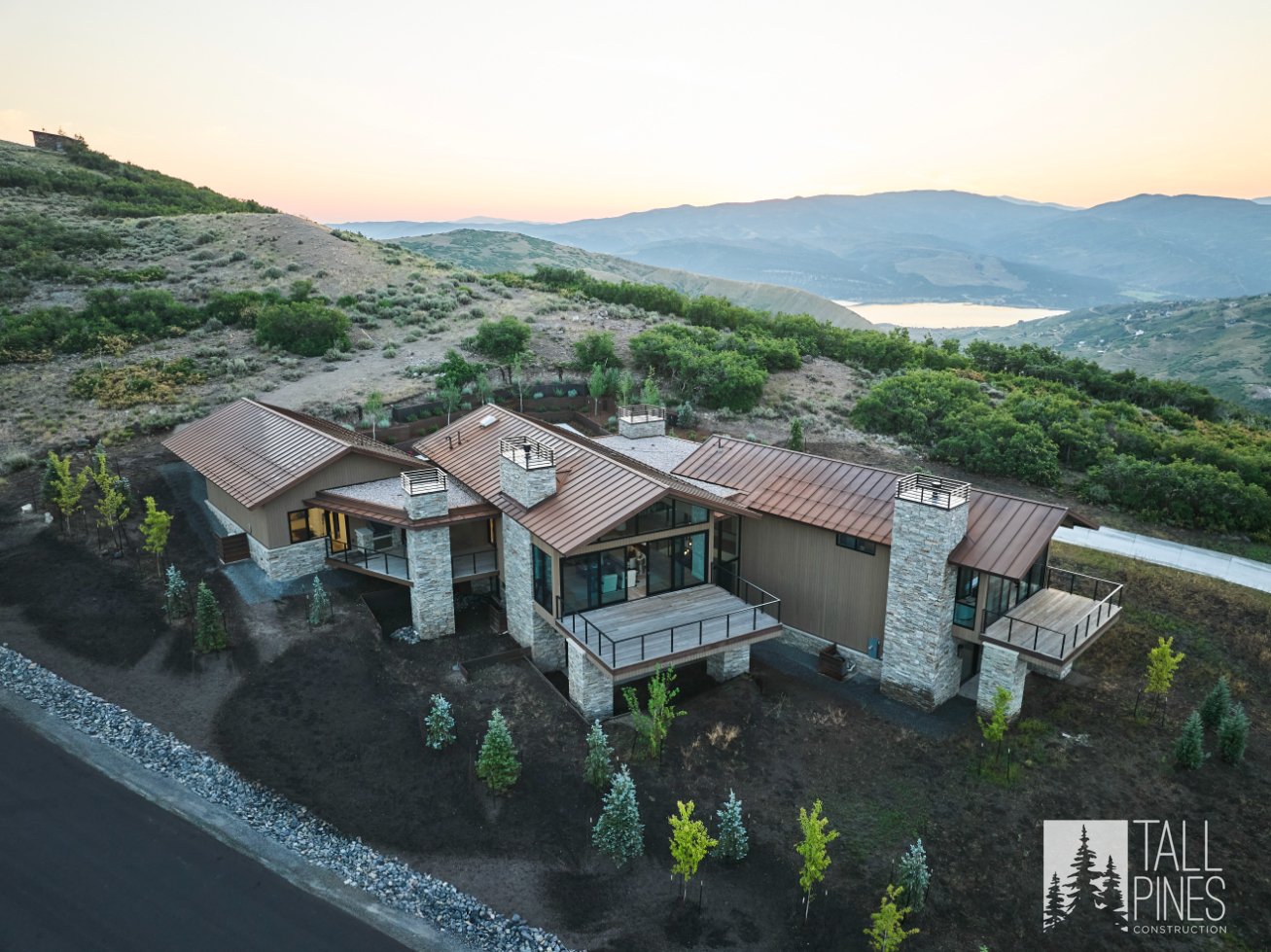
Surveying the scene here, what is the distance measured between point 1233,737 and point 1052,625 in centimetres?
373

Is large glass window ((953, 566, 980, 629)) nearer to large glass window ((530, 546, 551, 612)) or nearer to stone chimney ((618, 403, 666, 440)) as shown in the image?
large glass window ((530, 546, 551, 612))

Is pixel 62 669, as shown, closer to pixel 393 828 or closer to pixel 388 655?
pixel 388 655

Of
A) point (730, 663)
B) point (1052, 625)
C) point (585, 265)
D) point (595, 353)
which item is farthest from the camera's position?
point (585, 265)

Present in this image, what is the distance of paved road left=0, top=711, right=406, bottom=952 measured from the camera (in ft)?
35.9

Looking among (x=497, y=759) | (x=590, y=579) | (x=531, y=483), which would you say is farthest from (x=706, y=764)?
(x=531, y=483)

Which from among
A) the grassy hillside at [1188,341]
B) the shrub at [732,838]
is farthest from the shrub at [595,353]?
the grassy hillside at [1188,341]

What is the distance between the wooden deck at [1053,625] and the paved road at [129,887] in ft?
43.8

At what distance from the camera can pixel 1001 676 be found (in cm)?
1666

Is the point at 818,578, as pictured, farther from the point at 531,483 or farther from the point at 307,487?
the point at 307,487

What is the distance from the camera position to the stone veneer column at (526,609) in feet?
60.8

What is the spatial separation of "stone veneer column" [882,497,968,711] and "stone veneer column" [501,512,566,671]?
7.90 meters

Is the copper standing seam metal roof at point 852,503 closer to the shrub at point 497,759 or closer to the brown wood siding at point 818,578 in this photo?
the brown wood siding at point 818,578

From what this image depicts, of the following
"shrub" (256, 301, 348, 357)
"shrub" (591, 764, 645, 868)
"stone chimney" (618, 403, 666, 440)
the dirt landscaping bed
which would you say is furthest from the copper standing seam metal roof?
"shrub" (256, 301, 348, 357)

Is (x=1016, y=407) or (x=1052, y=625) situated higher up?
(x=1016, y=407)
